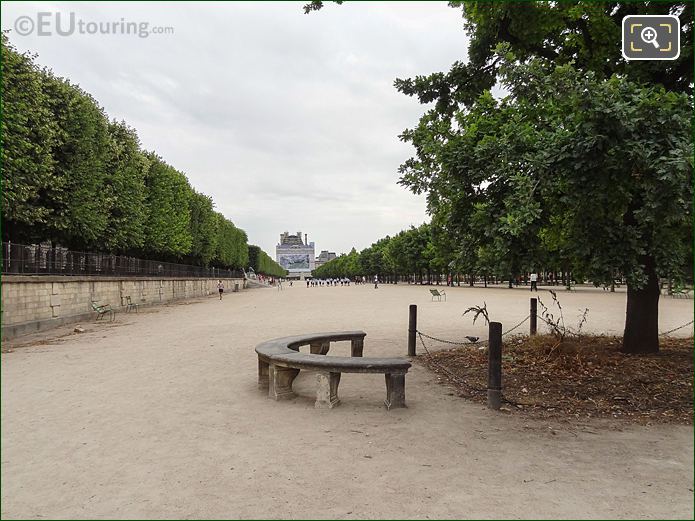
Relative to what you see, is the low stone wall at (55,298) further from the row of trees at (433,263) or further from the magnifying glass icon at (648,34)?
the magnifying glass icon at (648,34)

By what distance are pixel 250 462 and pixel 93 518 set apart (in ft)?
4.60

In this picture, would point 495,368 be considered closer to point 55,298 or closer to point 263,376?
point 263,376

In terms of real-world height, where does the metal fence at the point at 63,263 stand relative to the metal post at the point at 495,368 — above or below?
above

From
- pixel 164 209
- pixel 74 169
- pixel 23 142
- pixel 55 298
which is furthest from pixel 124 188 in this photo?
pixel 23 142

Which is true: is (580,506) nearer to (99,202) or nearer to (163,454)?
(163,454)

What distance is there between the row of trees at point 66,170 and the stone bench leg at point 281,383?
13512 mm

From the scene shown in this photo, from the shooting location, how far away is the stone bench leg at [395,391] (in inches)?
243

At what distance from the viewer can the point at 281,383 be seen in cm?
662

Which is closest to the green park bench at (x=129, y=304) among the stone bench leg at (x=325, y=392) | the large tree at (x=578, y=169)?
the stone bench leg at (x=325, y=392)

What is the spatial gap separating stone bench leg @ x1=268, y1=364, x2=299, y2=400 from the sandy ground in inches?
8.0

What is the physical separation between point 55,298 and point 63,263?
6.90 ft

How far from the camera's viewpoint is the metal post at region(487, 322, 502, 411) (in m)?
5.95

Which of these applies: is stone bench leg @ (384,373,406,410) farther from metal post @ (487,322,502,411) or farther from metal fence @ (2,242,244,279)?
metal fence @ (2,242,244,279)

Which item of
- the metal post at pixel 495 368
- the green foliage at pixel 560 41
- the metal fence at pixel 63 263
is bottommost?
the metal post at pixel 495 368
